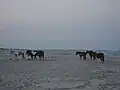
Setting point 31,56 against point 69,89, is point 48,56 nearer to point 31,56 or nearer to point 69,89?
point 31,56

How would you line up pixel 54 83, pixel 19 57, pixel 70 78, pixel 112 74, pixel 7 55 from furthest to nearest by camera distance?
pixel 19 57
pixel 7 55
pixel 112 74
pixel 70 78
pixel 54 83

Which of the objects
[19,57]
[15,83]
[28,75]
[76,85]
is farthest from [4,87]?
[19,57]

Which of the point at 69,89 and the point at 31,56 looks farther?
the point at 31,56

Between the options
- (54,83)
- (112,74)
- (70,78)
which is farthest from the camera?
(112,74)

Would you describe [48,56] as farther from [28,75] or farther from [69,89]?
[69,89]

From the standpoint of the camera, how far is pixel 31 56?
19.1 ft

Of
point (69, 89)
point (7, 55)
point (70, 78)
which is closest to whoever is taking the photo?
point (69, 89)

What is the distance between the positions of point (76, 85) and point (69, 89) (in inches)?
6.8

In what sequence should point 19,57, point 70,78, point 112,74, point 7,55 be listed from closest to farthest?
point 70,78 < point 112,74 < point 7,55 < point 19,57

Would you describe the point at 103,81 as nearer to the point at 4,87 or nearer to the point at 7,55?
the point at 4,87

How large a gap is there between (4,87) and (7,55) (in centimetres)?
241

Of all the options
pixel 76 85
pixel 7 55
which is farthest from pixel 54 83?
pixel 7 55

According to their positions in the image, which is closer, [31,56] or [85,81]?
[85,81]

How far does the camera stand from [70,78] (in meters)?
3.23
